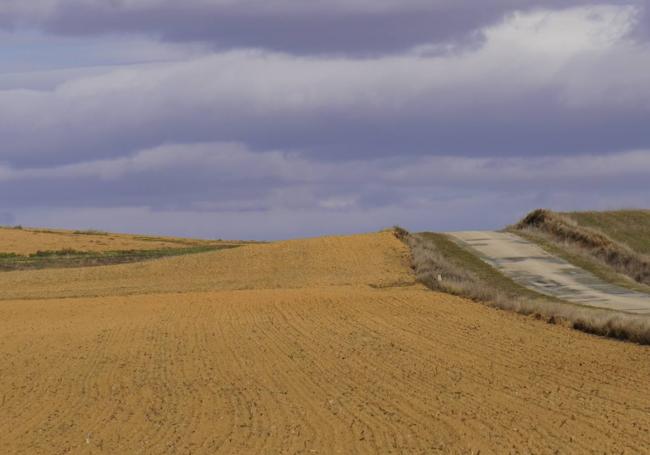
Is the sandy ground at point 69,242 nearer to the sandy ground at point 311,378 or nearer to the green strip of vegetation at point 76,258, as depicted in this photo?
the green strip of vegetation at point 76,258

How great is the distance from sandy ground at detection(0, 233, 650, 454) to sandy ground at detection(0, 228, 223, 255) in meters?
25.7

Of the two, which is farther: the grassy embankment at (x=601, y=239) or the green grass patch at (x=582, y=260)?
the grassy embankment at (x=601, y=239)

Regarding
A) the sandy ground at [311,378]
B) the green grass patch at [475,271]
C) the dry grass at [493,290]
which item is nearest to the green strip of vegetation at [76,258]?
the dry grass at [493,290]

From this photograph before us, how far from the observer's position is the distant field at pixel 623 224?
47.5 metres

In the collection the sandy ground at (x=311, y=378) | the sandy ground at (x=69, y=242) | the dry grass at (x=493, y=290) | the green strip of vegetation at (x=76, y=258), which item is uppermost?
the sandy ground at (x=69, y=242)

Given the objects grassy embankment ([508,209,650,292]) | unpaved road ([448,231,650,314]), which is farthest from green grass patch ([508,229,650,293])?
unpaved road ([448,231,650,314])

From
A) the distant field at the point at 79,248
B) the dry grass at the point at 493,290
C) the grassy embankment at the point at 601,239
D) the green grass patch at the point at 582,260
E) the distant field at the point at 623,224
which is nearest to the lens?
the dry grass at the point at 493,290

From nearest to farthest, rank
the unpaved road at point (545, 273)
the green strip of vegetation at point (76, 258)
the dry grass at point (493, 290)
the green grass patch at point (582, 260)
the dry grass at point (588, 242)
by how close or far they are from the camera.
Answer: the dry grass at point (493, 290) < the unpaved road at point (545, 273) < the green grass patch at point (582, 260) < the dry grass at point (588, 242) < the green strip of vegetation at point (76, 258)

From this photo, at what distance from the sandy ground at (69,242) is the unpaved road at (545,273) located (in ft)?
69.1

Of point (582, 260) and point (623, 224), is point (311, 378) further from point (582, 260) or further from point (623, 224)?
point (623, 224)

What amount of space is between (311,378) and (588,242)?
2822 cm

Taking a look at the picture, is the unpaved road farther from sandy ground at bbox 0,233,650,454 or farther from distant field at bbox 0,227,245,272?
distant field at bbox 0,227,245,272

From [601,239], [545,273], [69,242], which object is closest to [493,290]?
[545,273]

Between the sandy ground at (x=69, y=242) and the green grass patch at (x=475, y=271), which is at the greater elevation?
the sandy ground at (x=69, y=242)
